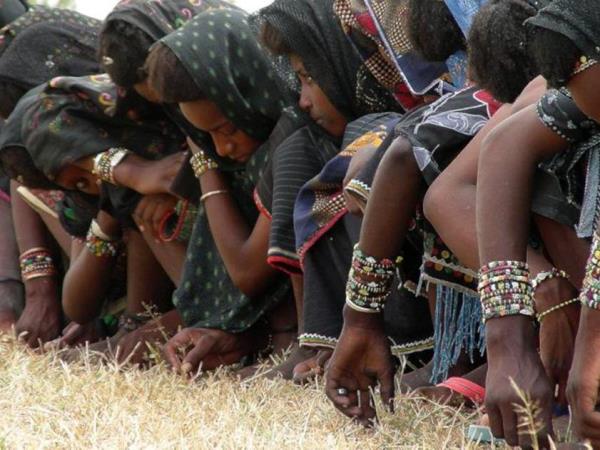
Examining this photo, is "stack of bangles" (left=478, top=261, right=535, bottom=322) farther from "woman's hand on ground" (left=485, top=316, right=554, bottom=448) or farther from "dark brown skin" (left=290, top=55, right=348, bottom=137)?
"dark brown skin" (left=290, top=55, right=348, bottom=137)

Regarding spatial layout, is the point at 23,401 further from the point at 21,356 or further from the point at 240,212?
the point at 240,212

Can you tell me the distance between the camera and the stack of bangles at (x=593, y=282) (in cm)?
257

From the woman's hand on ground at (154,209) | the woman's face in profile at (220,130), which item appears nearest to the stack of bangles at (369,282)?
the woman's face in profile at (220,130)

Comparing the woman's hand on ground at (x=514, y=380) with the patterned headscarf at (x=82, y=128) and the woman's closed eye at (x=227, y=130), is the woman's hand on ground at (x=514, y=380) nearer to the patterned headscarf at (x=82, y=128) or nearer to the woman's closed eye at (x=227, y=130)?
the woman's closed eye at (x=227, y=130)

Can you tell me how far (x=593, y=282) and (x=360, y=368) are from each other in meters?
0.94

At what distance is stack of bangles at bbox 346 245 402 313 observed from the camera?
337 cm

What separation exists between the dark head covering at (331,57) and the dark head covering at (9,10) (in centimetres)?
305

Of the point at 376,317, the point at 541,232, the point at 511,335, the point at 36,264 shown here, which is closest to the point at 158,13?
the point at 36,264

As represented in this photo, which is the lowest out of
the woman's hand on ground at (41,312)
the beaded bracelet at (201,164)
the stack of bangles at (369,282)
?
the woman's hand on ground at (41,312)

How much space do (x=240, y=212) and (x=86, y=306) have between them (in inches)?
44.9

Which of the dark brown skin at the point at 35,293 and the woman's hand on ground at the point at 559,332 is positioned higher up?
the woman's hand on ground at the point at 559,332

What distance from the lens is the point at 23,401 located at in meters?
3.65

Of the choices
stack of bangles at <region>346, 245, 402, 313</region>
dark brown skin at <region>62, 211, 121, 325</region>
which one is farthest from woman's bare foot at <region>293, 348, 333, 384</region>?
dark brown skin at <region>62, 211, 121, 325</region>

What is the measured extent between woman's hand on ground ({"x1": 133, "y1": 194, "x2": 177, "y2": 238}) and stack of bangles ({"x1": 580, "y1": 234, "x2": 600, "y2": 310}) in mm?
3042
